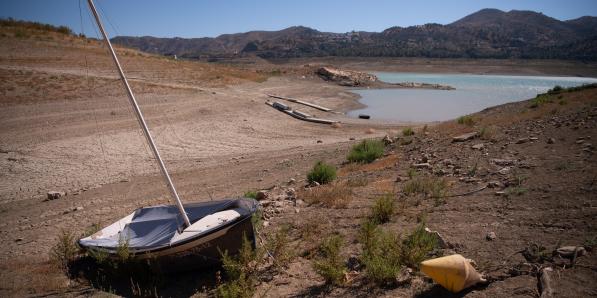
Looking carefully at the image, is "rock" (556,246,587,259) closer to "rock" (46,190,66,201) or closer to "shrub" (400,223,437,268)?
"shrub" (400,223,437,268)

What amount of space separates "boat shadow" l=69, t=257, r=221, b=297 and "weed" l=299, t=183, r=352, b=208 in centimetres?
284

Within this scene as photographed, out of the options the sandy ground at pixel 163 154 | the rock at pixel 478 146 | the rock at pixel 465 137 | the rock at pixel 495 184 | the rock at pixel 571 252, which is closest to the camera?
the rock at pixel 571 252

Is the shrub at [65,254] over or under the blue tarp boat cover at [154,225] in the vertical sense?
under

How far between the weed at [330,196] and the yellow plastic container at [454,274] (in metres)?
3.45

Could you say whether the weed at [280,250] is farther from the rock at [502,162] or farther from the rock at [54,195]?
the rock at [54,195]

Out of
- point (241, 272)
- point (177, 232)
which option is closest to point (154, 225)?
point (177, 232)

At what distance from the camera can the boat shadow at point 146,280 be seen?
542 cm

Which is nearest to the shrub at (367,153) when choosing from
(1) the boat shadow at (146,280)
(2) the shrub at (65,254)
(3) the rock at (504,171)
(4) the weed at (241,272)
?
(3) the rock at (504,171)

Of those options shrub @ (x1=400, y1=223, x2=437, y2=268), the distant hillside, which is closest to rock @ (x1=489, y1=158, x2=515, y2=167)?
shrub @ (x1=400, y1=223, x2=437, y2=268)

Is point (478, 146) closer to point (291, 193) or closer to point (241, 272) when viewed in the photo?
point (291, 193)

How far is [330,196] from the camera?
794cm

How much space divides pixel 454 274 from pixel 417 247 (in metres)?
0.99

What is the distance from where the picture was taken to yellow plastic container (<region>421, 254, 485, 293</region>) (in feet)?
12.7

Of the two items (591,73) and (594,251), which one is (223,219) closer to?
(594,251)
